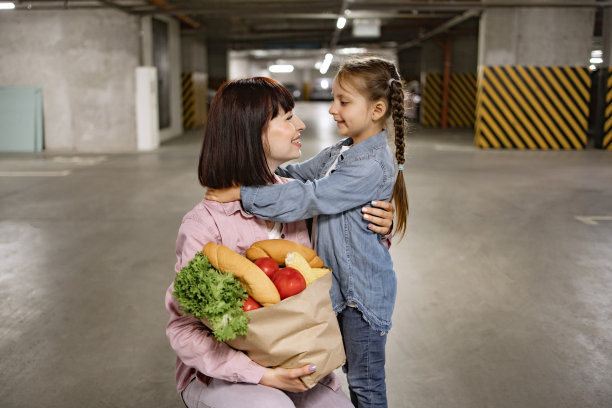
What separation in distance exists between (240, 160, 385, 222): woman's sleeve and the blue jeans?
347 mm

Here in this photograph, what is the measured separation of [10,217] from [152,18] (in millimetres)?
8181

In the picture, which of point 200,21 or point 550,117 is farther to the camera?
point 200,21

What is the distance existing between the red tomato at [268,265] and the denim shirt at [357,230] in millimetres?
223

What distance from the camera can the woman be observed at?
1397 millimetres

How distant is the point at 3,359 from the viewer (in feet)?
9.40

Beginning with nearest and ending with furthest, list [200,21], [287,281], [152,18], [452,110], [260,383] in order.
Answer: [287,281]
[260,383]
[152,18]
[200,21]
[452,110]

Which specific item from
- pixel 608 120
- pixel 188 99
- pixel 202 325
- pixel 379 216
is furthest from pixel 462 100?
pixel 202 325

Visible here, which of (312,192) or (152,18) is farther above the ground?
(152,18)

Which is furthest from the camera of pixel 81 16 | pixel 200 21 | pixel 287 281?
pixel 200 21

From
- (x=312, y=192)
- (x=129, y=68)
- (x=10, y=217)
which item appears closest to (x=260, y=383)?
(x=312, y=192)

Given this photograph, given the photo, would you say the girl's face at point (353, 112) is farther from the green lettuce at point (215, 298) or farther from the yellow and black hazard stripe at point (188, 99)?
the yellow and black hazard stripe at point (188, 99)

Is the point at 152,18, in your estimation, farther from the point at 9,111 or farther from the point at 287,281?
the point at 287,281

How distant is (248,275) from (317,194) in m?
0.37

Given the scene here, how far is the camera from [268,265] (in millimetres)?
1300
